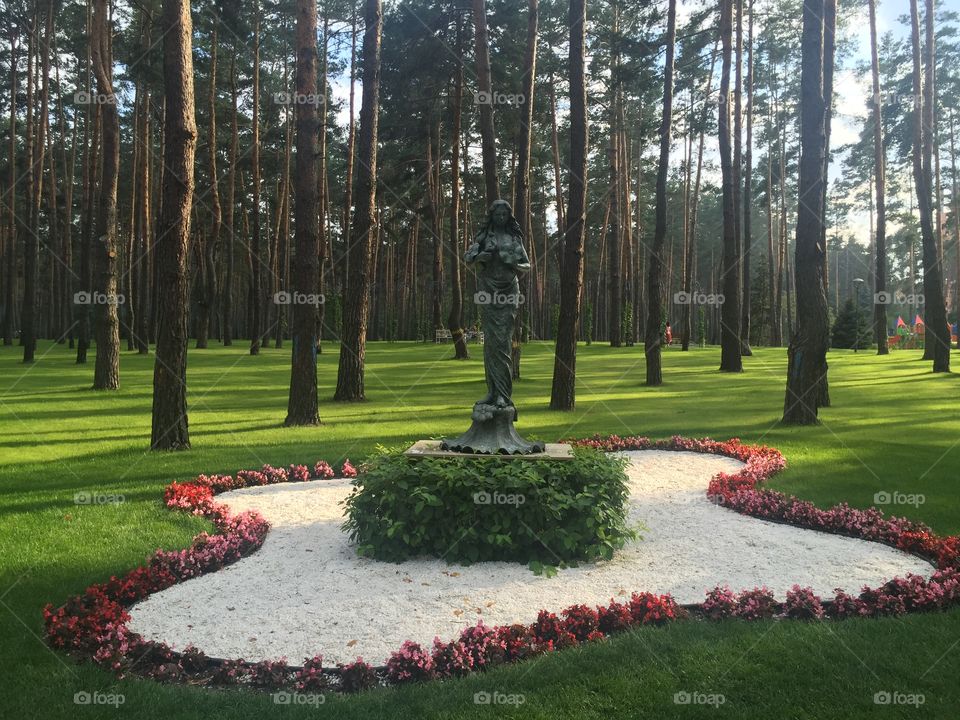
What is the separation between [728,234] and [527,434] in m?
16.6

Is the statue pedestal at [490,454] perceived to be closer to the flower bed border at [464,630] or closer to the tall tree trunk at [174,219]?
the flower bed border at [464,630]

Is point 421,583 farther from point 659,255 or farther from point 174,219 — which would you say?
point 659,255

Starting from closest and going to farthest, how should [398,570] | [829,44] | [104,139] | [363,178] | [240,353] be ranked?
[398,570] < [363,178] < [829,44] < [104,139] < [240,353]

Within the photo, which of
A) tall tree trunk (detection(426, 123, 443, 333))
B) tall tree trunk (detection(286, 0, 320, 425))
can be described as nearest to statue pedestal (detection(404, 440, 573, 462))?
tall tree trunk (detection(286, 0, 320, 425))

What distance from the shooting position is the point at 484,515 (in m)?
7.53

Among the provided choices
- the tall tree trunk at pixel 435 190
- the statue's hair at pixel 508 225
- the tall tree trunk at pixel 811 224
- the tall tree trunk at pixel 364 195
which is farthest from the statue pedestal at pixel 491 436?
the tall tree trunk at pixel 435 190

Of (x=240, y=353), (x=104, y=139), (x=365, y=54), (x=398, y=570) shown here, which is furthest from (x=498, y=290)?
(x=240, y=353)

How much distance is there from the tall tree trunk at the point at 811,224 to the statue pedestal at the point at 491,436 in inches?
353

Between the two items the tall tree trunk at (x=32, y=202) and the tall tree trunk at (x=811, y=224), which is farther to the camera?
the tall tree trunk at (x=32, y=202)

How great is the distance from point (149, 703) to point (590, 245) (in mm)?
65189

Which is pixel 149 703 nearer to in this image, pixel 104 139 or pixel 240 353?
pixel 104 139

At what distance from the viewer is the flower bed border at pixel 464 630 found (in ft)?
16.3

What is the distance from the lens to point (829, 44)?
1950 centimetres

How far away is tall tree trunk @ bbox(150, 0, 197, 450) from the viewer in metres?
12.1
